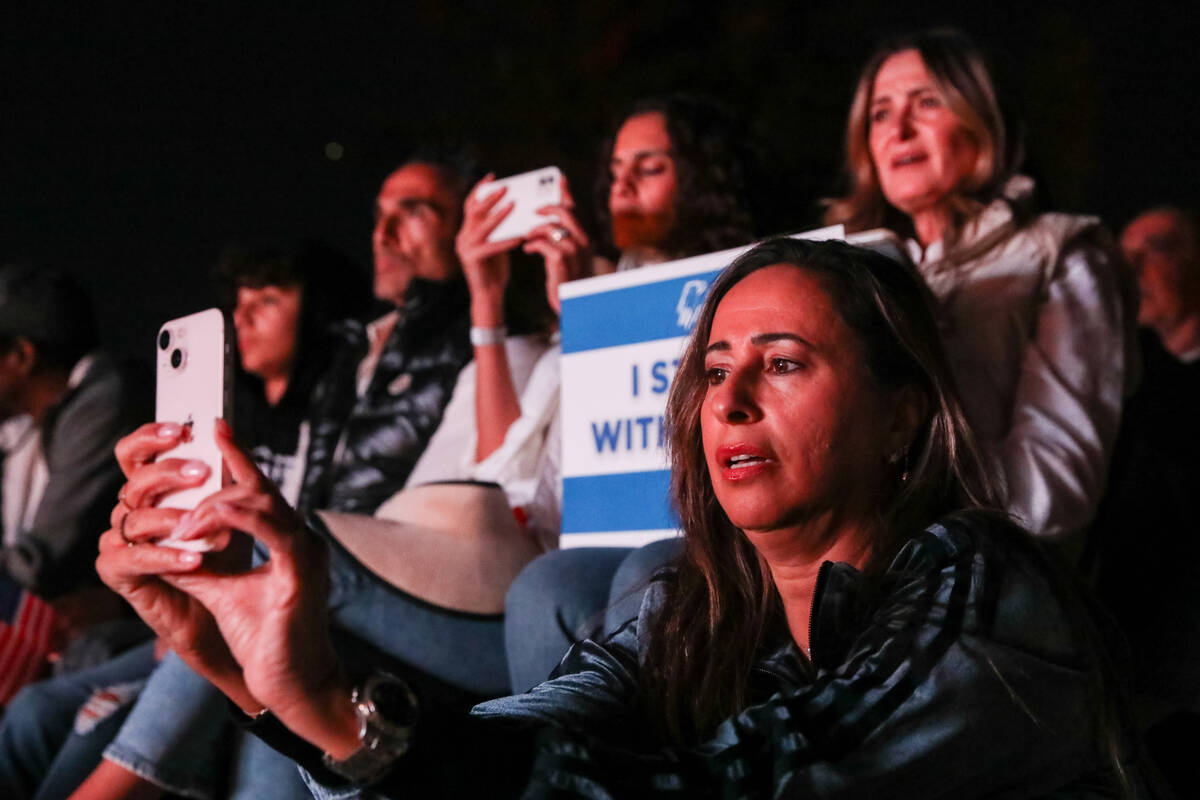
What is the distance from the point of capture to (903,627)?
1168 millimetres

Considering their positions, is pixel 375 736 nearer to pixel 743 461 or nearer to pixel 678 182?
pixel 743 461

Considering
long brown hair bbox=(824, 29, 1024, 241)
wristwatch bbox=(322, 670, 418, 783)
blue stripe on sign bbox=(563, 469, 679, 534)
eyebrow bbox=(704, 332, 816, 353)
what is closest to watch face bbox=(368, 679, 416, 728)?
wristwatch bbox=(322, 670, 418, 783)

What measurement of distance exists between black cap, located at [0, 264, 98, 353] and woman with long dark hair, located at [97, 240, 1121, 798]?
2.72 meters

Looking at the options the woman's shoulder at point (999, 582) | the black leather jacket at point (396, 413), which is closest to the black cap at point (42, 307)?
the black leather jacket at point (396, 413)

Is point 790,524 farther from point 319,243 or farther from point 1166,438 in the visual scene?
point 319,243

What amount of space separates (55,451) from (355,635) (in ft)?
5.82

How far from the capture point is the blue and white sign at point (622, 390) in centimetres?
195

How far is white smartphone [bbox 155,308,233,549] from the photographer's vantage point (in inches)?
49.8

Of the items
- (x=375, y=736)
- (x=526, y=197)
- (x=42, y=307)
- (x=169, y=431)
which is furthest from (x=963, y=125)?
(x=42, y=307)

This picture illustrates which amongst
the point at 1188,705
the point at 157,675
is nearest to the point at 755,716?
the point at 1188,705

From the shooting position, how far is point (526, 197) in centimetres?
268

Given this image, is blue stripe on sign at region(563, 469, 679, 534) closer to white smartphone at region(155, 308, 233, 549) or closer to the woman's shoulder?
the woman's shoulder

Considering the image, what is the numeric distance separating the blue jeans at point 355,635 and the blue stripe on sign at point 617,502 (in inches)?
8.8

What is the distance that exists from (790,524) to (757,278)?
0.31 m
